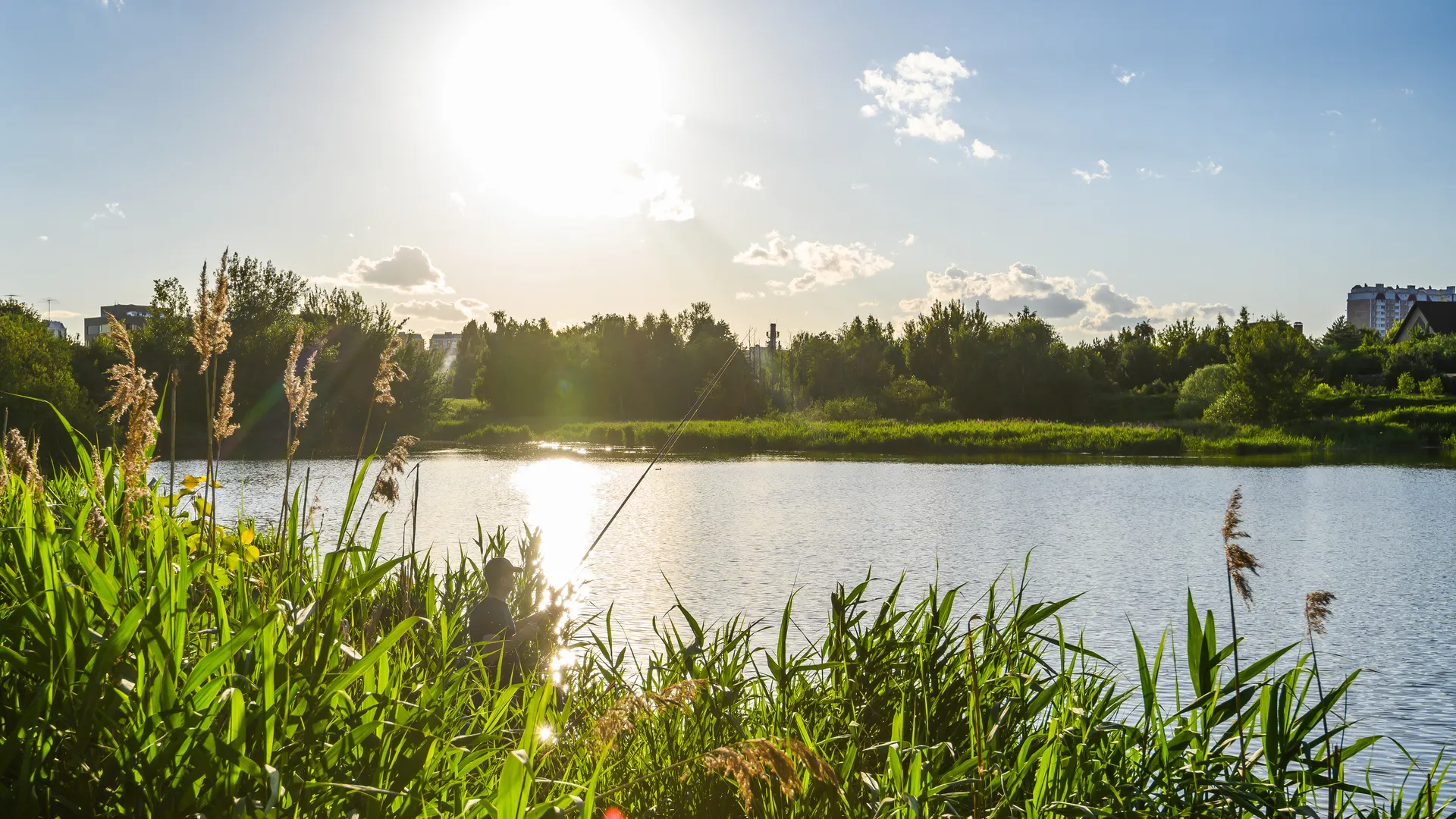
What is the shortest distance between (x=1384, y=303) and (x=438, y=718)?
182 metres

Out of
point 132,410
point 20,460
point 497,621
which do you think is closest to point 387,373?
point 132,410

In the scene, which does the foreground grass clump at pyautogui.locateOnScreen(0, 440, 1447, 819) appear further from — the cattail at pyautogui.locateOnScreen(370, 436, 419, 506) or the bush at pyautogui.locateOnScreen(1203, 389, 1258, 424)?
the bush at pyautogui.locateOnScreen(1203, 389, 1258, 424)

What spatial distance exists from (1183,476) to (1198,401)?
25.6 meters

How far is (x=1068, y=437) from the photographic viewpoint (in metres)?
35.2

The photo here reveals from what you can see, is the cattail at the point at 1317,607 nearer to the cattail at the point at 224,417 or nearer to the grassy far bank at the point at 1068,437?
the cattail at the point at 224,417

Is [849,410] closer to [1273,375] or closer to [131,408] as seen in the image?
[1273,375]

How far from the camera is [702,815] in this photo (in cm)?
278

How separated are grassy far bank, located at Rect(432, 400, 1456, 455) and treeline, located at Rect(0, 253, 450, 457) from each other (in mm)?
5580

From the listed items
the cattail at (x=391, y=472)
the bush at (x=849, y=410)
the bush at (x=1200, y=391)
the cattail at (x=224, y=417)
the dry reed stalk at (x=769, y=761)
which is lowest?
the dry reed stalk at (x=769, y=761)

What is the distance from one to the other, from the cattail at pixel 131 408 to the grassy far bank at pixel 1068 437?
3189 centimetres

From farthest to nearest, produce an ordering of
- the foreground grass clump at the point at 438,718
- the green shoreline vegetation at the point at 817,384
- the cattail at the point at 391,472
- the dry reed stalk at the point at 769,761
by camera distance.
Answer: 1. the green shoreline vegetation at the point at 817,384
2. the cattail at the point at 391,472
3. the foreground grass clump at the point at 438,718
4. the dry reed stalk at the point at 769,761

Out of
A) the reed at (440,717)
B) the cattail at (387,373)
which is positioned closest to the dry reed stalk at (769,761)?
the reed at (440,717)

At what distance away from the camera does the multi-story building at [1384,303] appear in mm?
149625

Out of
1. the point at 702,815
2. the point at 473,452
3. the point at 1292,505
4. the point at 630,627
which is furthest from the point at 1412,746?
the point at 473,452
